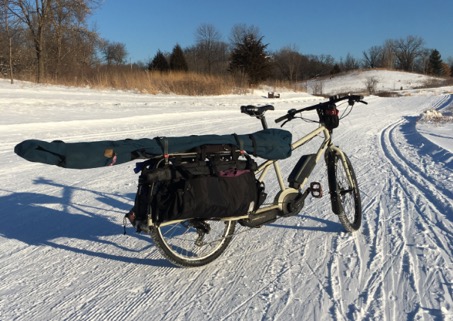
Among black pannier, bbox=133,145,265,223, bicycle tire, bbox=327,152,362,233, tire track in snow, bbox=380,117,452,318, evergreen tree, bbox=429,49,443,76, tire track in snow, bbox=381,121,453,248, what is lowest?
tire track in snow, bbox=380,117,452,318

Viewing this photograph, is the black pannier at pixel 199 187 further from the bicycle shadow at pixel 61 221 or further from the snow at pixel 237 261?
the bicycle shadow at pixel 61 221

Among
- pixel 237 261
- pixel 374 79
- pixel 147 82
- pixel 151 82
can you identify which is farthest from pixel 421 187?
pixel 374 79

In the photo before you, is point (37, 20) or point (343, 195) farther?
point (37, 20)

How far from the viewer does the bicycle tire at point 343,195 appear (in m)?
4.07

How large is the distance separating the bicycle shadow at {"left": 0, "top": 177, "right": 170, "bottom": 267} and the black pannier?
31.2 inches

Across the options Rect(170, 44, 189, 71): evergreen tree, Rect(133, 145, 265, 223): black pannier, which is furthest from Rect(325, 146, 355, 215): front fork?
Rect(170, 44, 189, 71): evergreen tree

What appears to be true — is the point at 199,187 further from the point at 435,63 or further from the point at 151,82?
the point at 435,63

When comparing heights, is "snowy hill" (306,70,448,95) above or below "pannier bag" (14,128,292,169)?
above

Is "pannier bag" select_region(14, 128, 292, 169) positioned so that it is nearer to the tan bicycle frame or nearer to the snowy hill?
the tan bicycle frame

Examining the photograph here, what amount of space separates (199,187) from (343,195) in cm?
199

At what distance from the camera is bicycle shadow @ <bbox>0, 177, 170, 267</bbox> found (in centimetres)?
393

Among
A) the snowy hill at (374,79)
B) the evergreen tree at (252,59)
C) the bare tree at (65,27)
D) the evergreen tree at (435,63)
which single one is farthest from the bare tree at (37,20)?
the evergreen tree at (435,63)

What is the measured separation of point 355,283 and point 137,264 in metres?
1.68

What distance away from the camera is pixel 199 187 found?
2.89 meters
